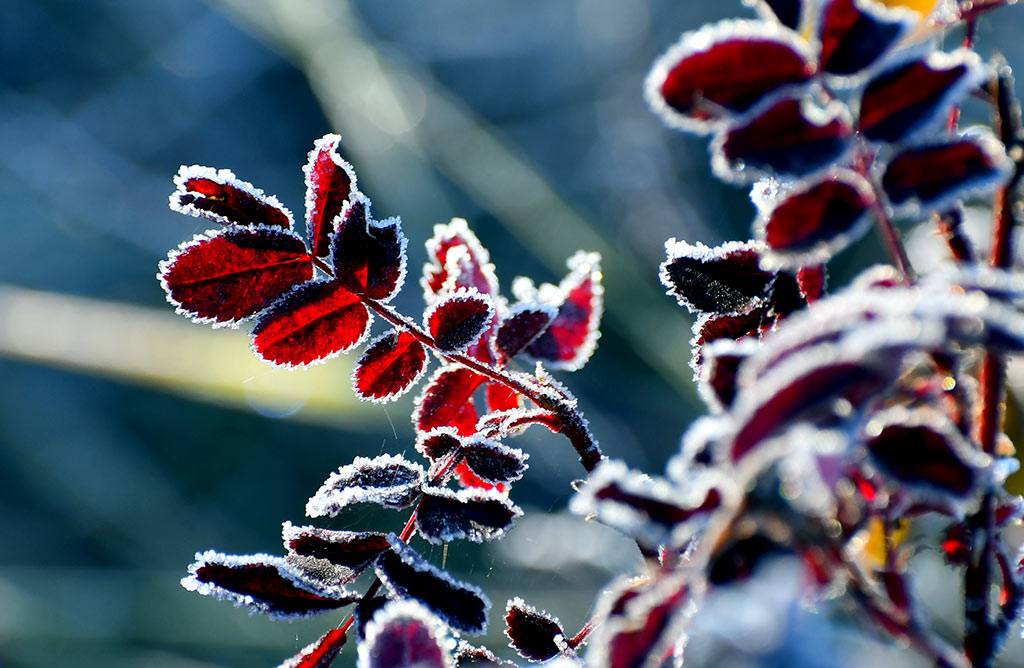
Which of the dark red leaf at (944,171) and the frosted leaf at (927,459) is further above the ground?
the dark red leaf at (944,171)

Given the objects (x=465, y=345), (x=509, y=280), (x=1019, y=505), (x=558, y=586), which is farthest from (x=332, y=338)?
(x=509, y=280)

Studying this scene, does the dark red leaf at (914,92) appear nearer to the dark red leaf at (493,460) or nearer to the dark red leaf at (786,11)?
the dark red leaf at (786,11)

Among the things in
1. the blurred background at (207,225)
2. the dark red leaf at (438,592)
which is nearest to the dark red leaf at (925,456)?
the dark red leaf at (438,592)

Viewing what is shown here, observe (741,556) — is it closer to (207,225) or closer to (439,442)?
(439,442)

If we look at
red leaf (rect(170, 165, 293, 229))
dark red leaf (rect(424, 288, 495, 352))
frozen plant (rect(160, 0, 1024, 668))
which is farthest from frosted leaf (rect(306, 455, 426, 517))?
red leaf (rect(170, 165, 293, 229))

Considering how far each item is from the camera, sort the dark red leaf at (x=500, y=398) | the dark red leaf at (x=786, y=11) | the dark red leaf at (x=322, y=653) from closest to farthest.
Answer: the dark red leaf at (x=786, y=11), the dark red leaf at (x=322, y=653), the dark red leaf at (x=500, y=398)

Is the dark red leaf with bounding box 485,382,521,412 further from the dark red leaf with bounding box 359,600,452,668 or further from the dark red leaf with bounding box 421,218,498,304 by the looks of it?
the dark red leaf with bounding box 359,600,452,668

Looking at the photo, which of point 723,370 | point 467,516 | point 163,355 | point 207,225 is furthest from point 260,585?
point 207,225

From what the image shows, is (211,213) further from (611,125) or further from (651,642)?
(611,125)
